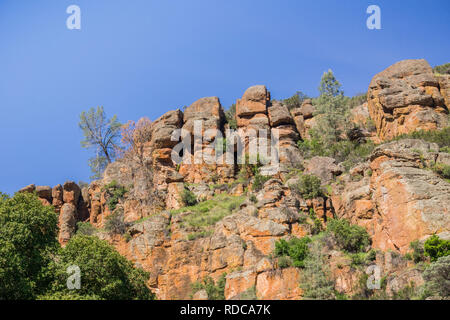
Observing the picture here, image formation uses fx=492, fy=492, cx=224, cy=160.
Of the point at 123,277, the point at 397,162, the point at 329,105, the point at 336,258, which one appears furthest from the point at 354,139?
the point at 123,277

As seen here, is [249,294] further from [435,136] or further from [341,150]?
[435,136]

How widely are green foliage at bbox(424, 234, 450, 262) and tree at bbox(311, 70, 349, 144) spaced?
23.7 meters

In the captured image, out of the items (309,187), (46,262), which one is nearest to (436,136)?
(309,187)

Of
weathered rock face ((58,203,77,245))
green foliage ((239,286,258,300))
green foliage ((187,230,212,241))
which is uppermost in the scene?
weathered rock face ((58,203,77,245))

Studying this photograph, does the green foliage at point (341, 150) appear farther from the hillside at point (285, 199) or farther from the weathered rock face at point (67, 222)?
the weathered rock face at point (67, 222)

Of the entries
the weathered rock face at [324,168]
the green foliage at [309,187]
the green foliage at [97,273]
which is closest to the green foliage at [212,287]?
the green foliage at [97,273]

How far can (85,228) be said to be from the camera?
44.7 metres

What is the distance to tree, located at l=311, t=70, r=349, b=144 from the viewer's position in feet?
166

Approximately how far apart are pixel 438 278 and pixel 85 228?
102 ft

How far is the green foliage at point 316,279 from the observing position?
88.2 ft

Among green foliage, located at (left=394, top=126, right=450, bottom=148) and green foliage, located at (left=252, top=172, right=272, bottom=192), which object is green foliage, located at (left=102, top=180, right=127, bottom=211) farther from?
green foliage, located at (left=394, top=126, right=450, bottom=148)

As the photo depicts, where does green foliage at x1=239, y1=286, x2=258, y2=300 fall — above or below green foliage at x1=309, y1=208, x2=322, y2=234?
below

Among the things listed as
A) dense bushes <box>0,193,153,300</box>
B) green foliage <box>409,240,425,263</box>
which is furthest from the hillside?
dense bushes <box>0,193,153,300</box>

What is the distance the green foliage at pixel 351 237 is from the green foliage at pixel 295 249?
6.33ft
